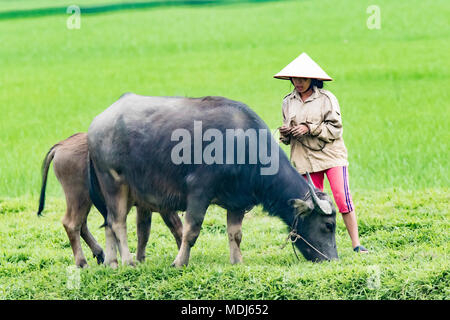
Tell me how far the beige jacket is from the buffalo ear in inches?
20.0

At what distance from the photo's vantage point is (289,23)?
74.1ft

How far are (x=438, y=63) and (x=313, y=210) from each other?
10944 millimetres

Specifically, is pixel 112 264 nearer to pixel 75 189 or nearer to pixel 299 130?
pixel 75 189

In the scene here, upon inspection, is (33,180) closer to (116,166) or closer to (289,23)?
(116,166)

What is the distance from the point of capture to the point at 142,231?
7152mm

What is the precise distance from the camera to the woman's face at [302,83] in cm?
688

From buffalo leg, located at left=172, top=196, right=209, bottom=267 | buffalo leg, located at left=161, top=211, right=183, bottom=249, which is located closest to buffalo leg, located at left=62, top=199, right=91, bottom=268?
buffalo leg, located at left=161, top=211, right=183, bottom=249

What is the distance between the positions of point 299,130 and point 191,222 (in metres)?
1.24

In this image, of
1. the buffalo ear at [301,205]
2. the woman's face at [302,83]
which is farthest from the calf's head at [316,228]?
the woman's face at [302,83]

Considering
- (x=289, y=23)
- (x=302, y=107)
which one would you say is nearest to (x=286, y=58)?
(x=289, y=23)

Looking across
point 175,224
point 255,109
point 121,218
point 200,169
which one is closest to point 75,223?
point 121,218

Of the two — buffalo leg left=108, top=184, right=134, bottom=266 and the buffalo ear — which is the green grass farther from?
the buffalo ear

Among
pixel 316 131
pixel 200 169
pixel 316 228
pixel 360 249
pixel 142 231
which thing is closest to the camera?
pixel 200 169

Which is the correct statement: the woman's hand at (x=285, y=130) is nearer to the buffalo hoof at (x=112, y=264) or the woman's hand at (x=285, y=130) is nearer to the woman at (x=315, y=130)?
the woman at (x=315, y=130)
